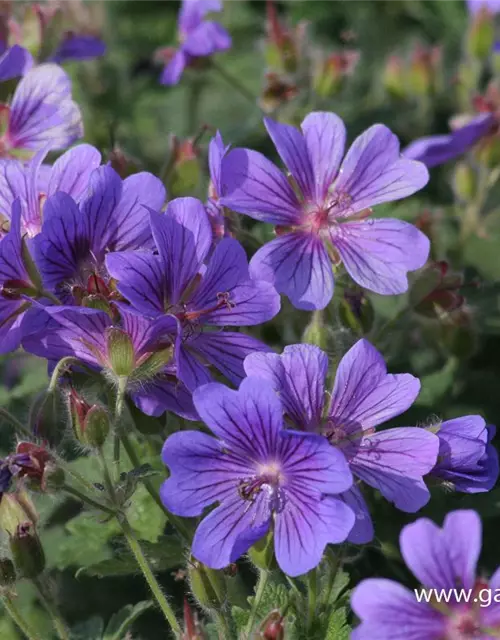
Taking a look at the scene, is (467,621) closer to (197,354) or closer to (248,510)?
(248,510)

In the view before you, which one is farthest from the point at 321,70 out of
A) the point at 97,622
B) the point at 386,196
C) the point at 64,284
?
the point at 97,622

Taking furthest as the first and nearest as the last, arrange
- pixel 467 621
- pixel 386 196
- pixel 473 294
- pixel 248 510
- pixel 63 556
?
pixel 473 294, pixel 63 556, pixel 386 196, pixel 248 510, pixel 467 621

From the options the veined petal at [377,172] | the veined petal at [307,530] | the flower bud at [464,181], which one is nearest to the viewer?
the veined petal at [307,530]

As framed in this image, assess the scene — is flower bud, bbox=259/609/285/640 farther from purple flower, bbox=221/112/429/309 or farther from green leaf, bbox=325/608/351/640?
purple flower, bbox=221/112/429/309

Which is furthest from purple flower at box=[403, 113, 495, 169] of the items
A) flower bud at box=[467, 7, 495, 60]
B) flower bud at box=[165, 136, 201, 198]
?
flower bud at box=[165, 136, 201, 198]

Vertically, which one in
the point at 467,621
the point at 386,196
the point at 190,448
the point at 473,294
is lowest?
the point at 473,294

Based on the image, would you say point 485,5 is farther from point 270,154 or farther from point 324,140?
point 324,140

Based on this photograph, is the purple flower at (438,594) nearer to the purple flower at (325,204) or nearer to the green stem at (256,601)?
the green stem at (256,601)

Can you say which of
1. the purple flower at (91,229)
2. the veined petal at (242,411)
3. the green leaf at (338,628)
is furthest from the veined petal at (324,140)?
the green leaf at (338,628)
